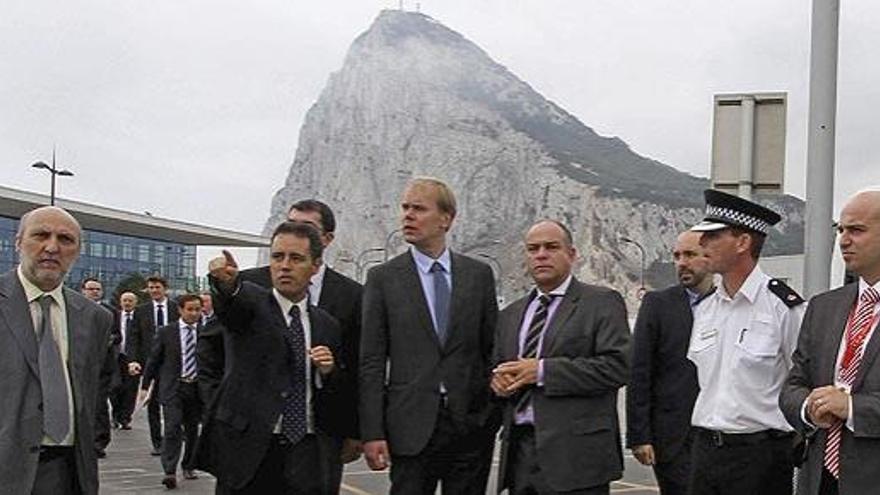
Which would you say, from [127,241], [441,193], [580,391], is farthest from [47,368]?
[127,241]

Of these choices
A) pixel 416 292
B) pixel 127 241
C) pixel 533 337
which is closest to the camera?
pixel 533 337

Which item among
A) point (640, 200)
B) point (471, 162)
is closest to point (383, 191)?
point (471, 162)

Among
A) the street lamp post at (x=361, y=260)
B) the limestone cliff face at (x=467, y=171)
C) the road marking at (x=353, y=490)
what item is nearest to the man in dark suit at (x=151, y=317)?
the road marking at (x=353, y=490)

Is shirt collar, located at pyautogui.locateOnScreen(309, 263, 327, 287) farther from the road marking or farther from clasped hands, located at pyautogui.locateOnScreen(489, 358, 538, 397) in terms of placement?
the road marking

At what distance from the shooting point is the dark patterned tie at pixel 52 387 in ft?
16.4

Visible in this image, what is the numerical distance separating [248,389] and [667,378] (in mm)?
2651

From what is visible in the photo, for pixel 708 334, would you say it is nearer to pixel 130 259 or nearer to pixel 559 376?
pixel 559 376

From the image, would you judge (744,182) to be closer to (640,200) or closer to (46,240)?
(46,240)

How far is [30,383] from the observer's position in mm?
4949

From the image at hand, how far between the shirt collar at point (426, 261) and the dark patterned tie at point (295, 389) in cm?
79

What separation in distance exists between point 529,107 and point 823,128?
181 metres

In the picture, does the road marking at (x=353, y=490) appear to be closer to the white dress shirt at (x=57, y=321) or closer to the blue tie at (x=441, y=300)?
the blue tie at (x=441, y=300)

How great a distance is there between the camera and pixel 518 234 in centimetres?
14962

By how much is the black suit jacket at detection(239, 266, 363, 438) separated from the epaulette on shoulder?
7.17 ft
